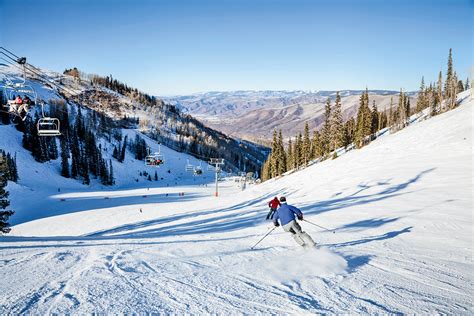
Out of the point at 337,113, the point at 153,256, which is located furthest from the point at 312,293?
the point at 337,113

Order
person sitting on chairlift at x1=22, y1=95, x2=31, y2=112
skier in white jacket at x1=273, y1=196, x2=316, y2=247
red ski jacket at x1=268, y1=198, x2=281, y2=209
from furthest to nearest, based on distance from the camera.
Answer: person sitting on chairlift at x1=22, y1=95, x2=31, y2=112, red ski jacket at x1=268, y1=198, x2=281, y2=209, skier in white jacket at x1=273, y1=196, x2=316, y2=247

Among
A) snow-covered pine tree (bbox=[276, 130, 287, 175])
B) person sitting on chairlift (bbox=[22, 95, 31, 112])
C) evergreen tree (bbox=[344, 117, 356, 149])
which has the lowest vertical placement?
snow-covered pine tree (bbox=[276, 130, 287, 175])

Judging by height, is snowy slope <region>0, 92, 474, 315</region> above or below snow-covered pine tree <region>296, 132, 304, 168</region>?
above

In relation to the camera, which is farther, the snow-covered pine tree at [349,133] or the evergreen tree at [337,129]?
the snow-covered pine tree at [349,133]

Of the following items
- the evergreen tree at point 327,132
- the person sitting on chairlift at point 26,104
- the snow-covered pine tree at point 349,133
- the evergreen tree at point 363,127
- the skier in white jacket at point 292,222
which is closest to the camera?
the skier in white jacket at point 292,222

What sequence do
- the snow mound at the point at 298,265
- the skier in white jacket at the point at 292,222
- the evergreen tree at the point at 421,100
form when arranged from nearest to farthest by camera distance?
1. the snow mound at the point at 298,265
2. the skier in white jacket at the point at 292,222
3. the evergreen tree at the point at 421,100

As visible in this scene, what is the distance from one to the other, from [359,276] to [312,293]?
1.93m

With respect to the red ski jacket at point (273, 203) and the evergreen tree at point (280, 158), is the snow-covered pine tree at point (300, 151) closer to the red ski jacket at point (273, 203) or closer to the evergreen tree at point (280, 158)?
the evergreen tree at point (280, 158)

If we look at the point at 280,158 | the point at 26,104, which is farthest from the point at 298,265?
the point at 280,158

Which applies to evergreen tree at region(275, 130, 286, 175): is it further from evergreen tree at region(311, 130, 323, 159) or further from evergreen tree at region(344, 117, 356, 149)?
evergreen tree at region(344, 117, 356, 149)

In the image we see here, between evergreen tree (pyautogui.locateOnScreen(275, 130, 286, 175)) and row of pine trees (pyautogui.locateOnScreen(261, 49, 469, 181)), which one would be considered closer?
row of pine trees (pyautogui.locateOnScreen(261, 49, 469, 181))

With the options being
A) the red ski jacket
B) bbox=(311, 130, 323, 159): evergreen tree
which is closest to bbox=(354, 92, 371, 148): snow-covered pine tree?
bbox=(311, 130, 323, 159): evergreen tree

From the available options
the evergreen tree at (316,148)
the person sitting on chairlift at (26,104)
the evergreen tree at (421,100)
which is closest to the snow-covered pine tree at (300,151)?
the evergreen tree at (316,148)

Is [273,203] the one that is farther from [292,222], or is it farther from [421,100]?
[421,100]
